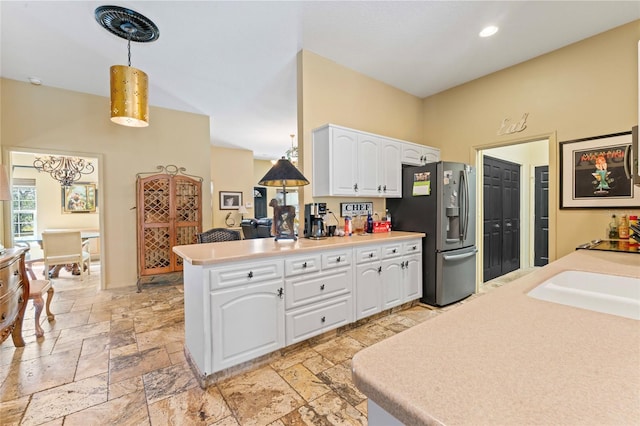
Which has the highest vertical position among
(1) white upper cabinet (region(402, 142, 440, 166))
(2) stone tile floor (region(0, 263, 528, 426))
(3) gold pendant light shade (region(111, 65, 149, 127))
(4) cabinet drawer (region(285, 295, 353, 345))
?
(3) gold pendant light shade (region(111, 65, 149, 127))

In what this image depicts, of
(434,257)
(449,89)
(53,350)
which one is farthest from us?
(449,89)

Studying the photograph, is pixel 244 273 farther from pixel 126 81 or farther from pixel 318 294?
pixel 126 81

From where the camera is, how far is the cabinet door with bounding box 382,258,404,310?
9.73ft

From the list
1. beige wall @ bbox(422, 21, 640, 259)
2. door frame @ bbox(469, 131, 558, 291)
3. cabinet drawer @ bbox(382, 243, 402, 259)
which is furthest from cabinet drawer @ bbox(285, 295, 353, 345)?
beige wall @ bbox(422, 21, 640, 259)

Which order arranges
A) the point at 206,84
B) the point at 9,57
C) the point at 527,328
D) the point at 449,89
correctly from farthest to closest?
the point at 449,89 → the point at 206,84 → the point at 9,57 → the point at 527,328

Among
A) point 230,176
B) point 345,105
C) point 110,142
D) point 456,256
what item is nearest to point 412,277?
point 456,256

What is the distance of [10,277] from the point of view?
2.20 metres

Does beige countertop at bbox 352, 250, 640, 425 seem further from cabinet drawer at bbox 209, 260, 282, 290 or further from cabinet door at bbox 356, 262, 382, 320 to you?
cabinet door at bbox 356, 262, 382, 320

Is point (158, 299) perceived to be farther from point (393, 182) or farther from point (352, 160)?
point (393, 182)

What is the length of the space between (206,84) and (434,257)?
384 centimetres

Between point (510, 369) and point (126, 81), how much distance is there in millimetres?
3065

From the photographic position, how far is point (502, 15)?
254cm

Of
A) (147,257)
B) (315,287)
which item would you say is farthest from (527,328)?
(147,257)

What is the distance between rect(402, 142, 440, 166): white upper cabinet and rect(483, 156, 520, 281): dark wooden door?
3.14 feet
